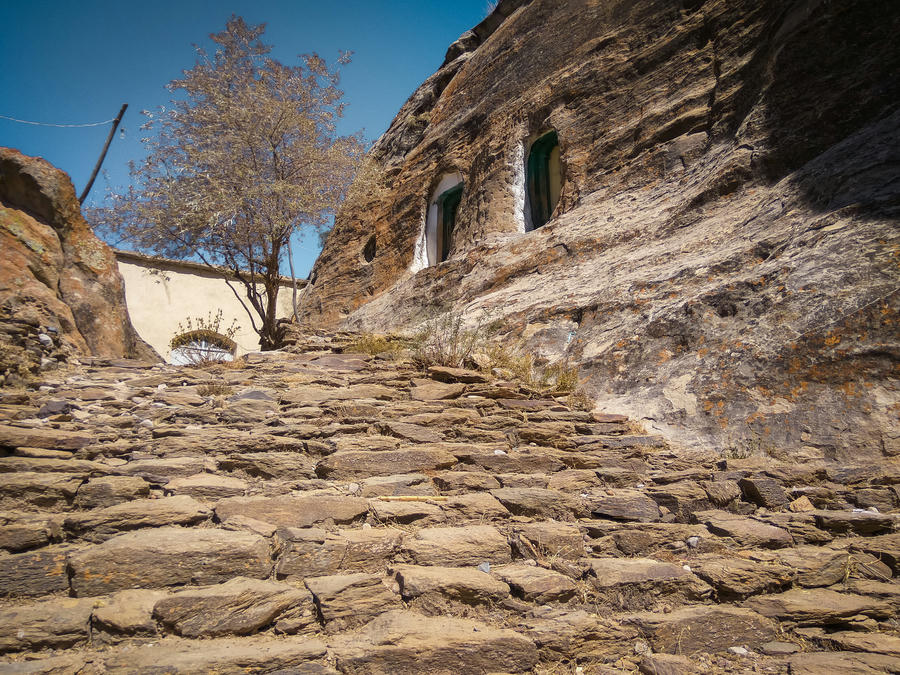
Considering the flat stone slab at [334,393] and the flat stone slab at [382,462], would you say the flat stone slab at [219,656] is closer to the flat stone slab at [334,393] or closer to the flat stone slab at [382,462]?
the flat stone slab at [382,462]

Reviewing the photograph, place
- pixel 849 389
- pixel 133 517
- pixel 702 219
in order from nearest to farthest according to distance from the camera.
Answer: pixel 133 517 < pixel 849 389 < pixel 702 219

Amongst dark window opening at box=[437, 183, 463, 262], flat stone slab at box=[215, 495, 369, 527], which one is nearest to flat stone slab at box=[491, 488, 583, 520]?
flat stone slab at box=[215, 495, 369, 527]

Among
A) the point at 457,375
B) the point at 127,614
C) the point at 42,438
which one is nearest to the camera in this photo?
the point at 127,614

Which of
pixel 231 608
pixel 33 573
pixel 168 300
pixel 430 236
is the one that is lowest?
pixel 231 608

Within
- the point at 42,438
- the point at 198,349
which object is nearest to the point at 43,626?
the point at 42,438

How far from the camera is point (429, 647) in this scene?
5.22 ft

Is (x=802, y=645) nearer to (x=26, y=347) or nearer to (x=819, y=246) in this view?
(x=819, y=246)

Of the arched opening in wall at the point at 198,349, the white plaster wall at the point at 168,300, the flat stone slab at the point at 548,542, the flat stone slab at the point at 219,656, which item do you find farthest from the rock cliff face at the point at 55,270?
the white plaster wall at the point at 168,300

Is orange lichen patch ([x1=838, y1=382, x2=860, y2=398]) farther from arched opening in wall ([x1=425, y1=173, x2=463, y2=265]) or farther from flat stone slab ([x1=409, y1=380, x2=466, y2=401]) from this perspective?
arched opening in wall ([x1=425, y1=173, x2=463, y2=265])

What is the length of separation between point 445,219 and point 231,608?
34.4ft

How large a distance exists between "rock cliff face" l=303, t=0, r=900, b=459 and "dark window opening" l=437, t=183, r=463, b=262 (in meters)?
0.76

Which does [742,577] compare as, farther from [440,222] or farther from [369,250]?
[369,250]

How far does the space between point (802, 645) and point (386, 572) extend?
153cm

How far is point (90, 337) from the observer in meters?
5.03
